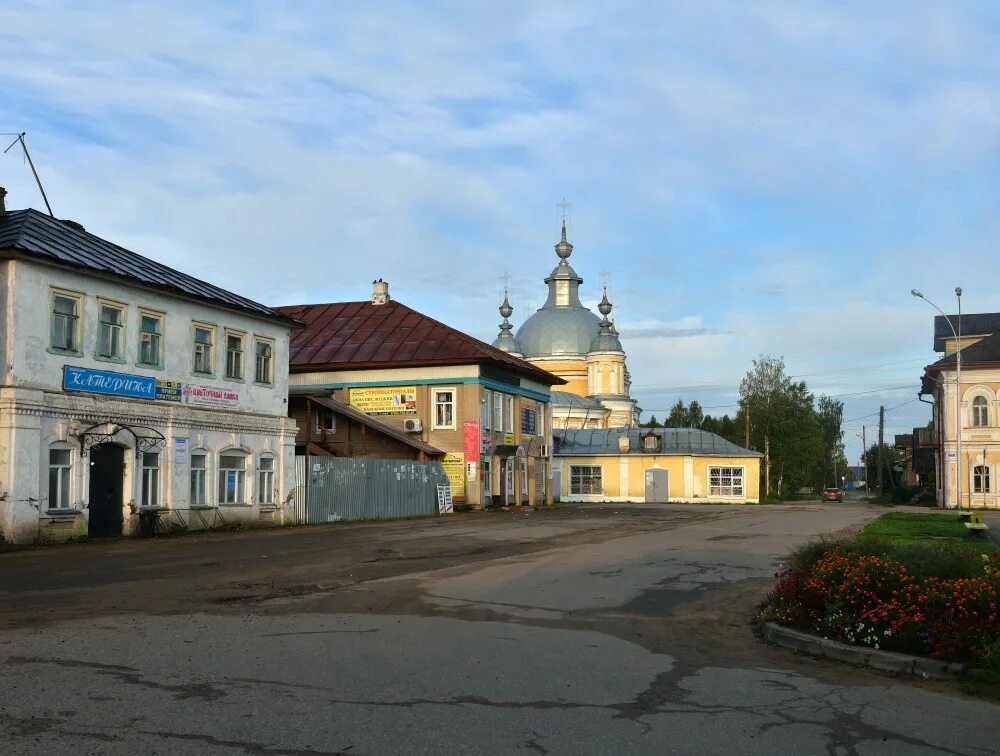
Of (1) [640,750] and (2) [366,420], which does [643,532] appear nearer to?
(2) [366,420]

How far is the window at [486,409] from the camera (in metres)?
42.2

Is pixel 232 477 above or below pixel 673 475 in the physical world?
above

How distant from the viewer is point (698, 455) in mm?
61000

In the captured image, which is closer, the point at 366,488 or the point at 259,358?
the point at 259,358

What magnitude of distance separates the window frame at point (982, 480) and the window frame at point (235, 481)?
4049cm

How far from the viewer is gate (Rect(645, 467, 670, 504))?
61.3m

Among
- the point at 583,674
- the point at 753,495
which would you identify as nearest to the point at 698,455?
the point at 753,495

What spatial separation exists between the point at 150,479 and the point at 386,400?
1817cm

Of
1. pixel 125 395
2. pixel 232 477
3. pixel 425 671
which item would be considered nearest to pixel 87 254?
pixel 125 395

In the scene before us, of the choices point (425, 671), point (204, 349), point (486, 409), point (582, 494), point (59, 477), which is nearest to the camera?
point (425, 671)

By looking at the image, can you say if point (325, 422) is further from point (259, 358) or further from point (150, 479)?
point (150, 479)

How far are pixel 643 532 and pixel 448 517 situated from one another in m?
10.4

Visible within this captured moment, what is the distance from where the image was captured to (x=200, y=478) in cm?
2695

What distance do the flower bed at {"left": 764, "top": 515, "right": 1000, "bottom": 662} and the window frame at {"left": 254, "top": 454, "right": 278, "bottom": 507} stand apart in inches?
797
